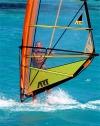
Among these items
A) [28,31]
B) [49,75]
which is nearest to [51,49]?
[28,31]

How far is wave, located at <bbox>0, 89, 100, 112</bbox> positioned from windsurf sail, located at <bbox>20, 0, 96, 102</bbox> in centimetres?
110

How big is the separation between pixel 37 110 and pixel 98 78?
8.76 m

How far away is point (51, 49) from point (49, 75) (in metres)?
1.34

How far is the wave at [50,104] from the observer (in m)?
21.9

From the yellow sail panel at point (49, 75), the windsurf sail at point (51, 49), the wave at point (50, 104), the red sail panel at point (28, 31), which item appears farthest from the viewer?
the wave at point (50, 104)

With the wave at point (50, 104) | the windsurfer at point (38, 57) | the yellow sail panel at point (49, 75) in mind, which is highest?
the windsurfer at point (38, 57)

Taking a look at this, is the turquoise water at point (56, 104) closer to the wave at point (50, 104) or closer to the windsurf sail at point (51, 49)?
the wave at point (50, 104)

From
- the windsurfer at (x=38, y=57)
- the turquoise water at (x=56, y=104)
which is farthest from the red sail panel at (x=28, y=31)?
the turquoise water at (x=56, y=104)

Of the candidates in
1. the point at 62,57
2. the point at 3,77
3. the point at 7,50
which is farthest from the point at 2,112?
the point at 7,50

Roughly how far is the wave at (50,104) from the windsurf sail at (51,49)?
1.10 m

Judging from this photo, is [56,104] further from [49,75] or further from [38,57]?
[38,57]

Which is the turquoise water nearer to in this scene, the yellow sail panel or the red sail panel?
the yellow sail panel

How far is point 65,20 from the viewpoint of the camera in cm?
2192

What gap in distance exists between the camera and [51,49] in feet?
65.3
